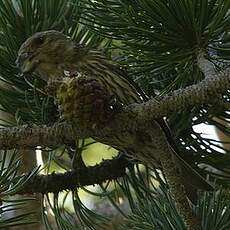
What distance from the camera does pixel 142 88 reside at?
1069mm

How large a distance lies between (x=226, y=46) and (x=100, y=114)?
9.9 inches

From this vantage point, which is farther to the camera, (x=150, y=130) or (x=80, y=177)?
(x=80, y=177)

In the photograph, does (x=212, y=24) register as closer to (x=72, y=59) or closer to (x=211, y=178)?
(x=211, y=178)

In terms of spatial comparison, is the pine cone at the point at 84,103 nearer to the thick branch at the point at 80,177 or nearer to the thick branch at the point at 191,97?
the thick branch at the point at 191,97

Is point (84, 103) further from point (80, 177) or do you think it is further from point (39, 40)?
point (39, 40)

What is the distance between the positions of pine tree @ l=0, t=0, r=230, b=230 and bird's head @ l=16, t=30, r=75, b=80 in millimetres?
18

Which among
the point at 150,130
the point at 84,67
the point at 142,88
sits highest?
the point at 84,67

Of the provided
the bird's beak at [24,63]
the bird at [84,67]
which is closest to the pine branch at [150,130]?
the bird at [84,67]

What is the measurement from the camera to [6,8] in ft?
3.33

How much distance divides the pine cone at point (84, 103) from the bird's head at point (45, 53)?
1.07ft

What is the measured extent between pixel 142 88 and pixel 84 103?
0.37m

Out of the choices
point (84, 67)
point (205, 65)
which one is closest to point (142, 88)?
point (84, 67)

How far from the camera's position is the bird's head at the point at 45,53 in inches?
41.5

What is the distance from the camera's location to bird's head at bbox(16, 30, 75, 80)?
1.05m
